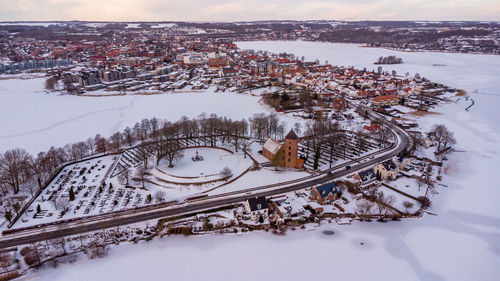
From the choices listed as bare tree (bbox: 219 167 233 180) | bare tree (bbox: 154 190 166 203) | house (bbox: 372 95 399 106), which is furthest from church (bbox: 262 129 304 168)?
house (bbox: 372 95 399 106)

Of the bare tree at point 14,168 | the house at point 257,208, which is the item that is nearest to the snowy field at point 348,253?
the house at point 257,208

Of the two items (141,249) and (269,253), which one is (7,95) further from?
(269,253)

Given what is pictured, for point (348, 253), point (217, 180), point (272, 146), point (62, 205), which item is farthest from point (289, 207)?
point (62, 205)

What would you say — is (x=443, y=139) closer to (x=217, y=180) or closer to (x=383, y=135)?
(x=383, y=135)

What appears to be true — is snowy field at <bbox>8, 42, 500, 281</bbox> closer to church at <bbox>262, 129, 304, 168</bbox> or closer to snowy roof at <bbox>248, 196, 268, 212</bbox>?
snowy roof at <bbox>248, 196, 268, 212</bbox>

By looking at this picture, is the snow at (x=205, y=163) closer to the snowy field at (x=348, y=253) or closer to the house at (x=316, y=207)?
the house at (x=316, y=207)
